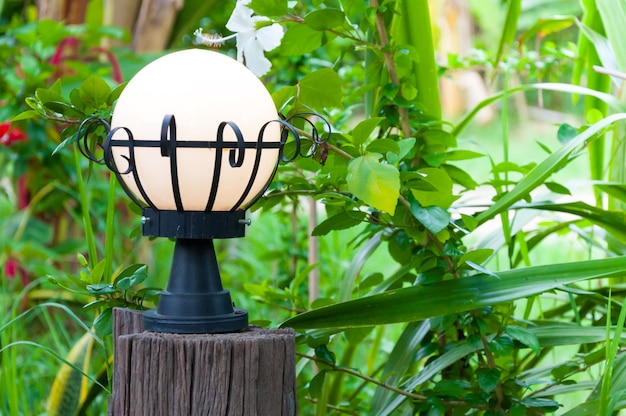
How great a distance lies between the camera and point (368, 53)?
3.26 ft

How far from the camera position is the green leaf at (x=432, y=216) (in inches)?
30.7

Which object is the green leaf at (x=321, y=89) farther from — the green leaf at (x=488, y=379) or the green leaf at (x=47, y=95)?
the green leaf at (x=488, y=379)

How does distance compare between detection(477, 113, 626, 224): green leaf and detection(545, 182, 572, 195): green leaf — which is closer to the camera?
detection(477, 113, 626, 224): green leaf

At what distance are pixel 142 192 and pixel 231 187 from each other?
9 centimetres

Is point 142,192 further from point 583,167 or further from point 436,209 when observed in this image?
point 583,167

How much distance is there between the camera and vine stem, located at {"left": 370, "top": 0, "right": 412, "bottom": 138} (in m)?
0.89

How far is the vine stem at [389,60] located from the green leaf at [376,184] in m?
0.25

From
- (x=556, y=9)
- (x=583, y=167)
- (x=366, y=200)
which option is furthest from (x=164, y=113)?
(x=556, y=9)

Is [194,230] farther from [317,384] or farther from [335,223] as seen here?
[317,384]

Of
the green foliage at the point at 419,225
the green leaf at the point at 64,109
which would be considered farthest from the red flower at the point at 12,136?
the green leaf at the point at 64,109

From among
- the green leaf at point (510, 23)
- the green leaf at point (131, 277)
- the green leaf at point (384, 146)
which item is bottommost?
the green leaf at point (131, 277)

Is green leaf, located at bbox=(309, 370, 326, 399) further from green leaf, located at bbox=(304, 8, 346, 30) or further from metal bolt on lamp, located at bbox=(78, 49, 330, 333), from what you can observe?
green leaf, located at bbox=(304, 8, 346, 30)

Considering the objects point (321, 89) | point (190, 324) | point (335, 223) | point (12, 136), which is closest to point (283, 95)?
point (321, 89)

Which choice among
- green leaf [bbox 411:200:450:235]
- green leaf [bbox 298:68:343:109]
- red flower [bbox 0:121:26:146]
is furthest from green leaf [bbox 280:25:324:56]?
red flower [bbox 0:121:26:146]
